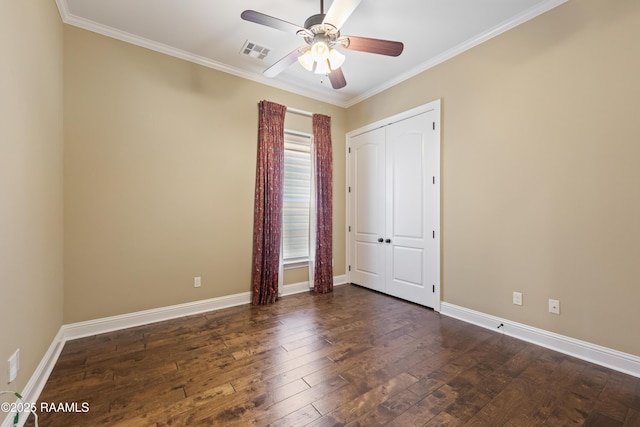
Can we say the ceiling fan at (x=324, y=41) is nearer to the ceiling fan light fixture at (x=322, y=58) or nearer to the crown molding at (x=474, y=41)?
the ceiling fan light fixture at (x=322, y=58)

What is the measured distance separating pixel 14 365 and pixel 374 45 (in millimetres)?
3106

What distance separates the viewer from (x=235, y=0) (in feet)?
7.66

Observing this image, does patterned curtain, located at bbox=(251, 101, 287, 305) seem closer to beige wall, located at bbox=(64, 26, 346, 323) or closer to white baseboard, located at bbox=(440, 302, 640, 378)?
beige wall, located at bbox=(64, 26, 346, 323)

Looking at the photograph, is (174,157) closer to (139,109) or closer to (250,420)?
(139,109)

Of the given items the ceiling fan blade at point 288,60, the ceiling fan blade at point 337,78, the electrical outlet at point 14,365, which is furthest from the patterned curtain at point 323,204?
the electrical outlet at point 14,365

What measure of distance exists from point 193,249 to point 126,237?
26.5 inches

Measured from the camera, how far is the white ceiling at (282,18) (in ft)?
7.81

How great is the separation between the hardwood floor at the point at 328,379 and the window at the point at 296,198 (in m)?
1.33

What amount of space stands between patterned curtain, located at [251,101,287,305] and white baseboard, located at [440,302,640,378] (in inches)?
91.5

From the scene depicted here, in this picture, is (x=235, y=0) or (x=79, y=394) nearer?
(x=79, y=394)

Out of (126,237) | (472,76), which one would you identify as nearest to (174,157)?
(126,237)

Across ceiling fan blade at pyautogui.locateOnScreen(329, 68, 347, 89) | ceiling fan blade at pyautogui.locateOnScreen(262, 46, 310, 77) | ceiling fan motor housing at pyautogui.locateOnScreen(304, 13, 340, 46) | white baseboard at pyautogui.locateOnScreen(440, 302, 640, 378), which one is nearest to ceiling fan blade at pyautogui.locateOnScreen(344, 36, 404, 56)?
ceiling fan motor housing at pyautogui.locateOnScreen(304, 13, 340, 46)

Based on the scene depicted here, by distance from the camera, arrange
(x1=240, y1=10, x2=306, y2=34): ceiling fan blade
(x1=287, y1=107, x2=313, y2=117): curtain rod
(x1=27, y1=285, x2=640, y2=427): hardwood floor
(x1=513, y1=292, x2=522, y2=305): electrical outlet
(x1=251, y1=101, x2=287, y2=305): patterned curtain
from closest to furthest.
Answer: (x1=27, y1=285, x2=640, y2=427): hardwood floor
(x1=240, y1=10, x2=306, y2=34): ceiling fan blade
(x1=513, y1=292, x2=522, y2=305): electrical outlet
(x1=251, y1=101, x2=287, y2=305): patterned curtain
(x1=287, y1=107, x2=313, y2=117): curtain rod

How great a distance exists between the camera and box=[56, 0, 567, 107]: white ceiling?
2381 mm
